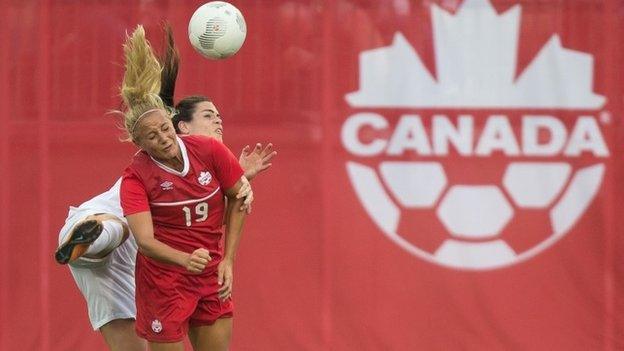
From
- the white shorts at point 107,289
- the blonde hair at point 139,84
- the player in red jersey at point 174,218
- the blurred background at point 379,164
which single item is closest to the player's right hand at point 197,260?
the player in red jersey at point 174,218

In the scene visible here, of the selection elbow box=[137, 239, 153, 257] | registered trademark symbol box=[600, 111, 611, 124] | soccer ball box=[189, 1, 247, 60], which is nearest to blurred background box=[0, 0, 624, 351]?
registered trademark symbol box=[600, 111, 611, 124]

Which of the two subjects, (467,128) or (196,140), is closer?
(196,140)

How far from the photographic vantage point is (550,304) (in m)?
7.11

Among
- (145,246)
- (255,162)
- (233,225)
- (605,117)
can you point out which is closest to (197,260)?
(145,246)

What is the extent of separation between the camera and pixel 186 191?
4926 mm

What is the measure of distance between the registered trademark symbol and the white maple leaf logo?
0.05m

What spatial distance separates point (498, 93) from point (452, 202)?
70 cm

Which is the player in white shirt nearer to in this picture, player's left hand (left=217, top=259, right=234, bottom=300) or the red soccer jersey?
the red soccer jersey

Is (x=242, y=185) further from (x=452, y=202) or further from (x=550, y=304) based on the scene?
(x=550, y=304)

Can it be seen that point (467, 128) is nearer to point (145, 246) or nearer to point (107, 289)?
point (107, 289)

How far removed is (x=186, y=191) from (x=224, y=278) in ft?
1.30

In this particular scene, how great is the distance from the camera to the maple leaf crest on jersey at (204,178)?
4961 millimetres

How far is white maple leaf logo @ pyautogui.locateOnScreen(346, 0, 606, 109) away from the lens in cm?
706

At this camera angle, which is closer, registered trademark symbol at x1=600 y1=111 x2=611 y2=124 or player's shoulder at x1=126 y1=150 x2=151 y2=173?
player's shoulder at x1=126 y1=150 x2=151 y2=173
